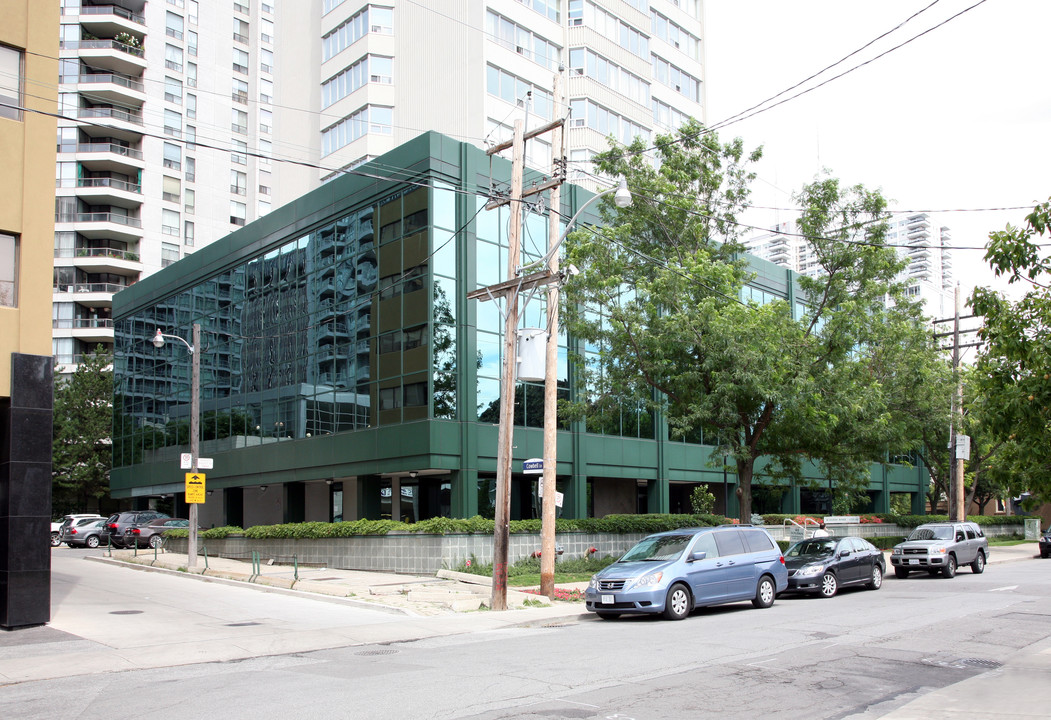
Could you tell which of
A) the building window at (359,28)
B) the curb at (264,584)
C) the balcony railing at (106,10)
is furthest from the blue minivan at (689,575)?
the balcony railing at (106,10)

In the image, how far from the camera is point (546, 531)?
61.7 ft

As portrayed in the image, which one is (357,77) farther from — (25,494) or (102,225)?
(25,494)

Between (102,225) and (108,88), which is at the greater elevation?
(108,88)

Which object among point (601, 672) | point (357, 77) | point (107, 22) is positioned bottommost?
point (601, 672)

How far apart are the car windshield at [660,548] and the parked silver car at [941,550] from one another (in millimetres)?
11672

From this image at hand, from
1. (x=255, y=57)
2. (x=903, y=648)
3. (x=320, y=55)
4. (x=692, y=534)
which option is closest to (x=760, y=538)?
(x=692, y=534)

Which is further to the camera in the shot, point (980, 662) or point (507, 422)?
point (507, 422)

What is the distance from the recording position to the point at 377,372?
100ft

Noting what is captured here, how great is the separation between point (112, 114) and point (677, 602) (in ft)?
198

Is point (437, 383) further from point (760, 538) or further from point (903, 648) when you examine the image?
point (903, 648)

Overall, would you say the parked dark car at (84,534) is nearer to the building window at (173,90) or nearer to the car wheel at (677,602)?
the car wheel at (677,602)

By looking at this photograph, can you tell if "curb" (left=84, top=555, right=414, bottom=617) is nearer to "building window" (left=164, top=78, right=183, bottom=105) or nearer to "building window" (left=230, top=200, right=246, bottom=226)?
"building window" (left=230, top=200, right=246, bottom=226)

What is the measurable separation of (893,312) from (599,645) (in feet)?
70.9

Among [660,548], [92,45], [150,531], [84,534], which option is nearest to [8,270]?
[660,548]
